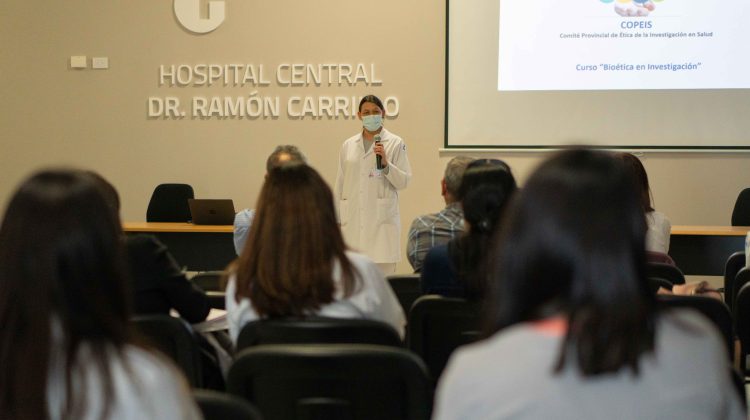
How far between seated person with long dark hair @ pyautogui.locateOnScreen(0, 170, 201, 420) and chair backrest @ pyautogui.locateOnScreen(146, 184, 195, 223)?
18.0 feet

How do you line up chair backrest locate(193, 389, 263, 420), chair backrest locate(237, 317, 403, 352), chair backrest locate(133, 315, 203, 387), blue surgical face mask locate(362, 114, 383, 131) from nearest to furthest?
chair backrest locate(193, 389, 263, 420)
chair backrest locate(237, 317, 403, 352)
chair backrest locate(133, 315, 203, 387)
blue surgical face mask locate(362, 114, 383, 131)

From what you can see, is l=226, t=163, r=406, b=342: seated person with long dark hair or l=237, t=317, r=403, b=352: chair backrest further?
l=226, t=163, r=406, b=342: seated person with long dark hair

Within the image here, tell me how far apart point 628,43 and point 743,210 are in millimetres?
1564

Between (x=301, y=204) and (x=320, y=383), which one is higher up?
(x=301, y=204)

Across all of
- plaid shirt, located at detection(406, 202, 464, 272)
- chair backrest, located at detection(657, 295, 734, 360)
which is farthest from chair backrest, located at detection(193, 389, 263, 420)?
plaid shirt, located at detection(406, 202, 464, 272)

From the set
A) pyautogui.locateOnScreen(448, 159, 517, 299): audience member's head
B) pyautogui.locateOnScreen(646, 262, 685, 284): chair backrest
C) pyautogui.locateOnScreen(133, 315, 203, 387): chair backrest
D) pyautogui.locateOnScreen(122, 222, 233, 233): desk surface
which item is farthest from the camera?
pyautogui.locateOnScreen(122, 222, 233, 233): desk surface

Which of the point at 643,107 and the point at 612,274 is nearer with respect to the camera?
the point at 612,274

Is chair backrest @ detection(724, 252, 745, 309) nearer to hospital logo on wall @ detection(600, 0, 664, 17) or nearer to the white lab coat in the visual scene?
the white lab coat

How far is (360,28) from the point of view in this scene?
7.12m

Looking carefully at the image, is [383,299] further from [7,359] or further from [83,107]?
[83,107]

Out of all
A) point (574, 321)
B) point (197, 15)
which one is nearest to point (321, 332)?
point (574, 321)

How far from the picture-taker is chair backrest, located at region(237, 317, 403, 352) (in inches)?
77.4

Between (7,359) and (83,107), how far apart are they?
22.0 ft

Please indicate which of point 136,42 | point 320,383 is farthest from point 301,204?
point 136,42
